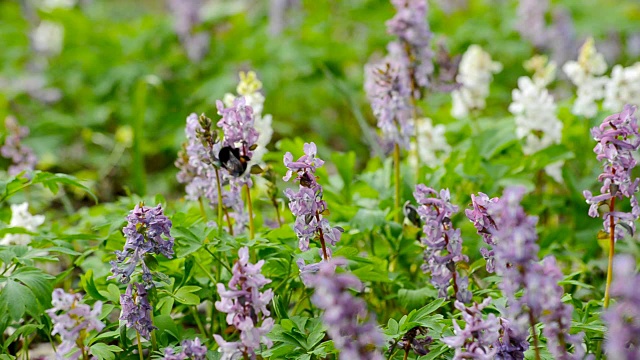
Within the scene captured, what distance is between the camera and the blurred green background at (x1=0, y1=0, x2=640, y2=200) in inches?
236

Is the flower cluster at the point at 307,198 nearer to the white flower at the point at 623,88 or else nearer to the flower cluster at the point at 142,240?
the flower cluster at the point at 142,240

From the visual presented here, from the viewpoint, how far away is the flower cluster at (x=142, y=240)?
203 centimetres

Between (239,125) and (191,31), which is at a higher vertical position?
(191,31)

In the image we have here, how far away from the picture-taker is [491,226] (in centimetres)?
203

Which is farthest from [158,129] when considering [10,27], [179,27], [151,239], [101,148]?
[151,239]

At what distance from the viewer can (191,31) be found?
6680mm

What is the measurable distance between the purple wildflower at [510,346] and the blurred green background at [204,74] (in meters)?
3.76

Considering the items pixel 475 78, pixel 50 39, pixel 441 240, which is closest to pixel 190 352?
pixel 441 240

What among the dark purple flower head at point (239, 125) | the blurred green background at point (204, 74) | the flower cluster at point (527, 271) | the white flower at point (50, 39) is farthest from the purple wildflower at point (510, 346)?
the white flower at point (50, 39)

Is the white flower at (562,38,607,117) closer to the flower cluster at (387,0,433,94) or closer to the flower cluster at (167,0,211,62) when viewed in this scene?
the flower cluster at (387,0,433,94)

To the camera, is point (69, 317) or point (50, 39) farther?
point (50, 39)

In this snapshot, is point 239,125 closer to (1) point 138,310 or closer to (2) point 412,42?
(1) point 138,310

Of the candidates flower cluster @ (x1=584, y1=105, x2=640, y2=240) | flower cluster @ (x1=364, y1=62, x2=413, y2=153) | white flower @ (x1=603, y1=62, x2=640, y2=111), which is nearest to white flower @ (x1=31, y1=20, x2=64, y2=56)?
flower cluster @ (x1=364, y1=62, x2=413, y2=153)

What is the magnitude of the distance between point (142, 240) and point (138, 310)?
0.22 m
